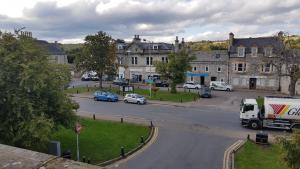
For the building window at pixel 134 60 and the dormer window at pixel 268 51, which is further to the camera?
the building window at pixel 134 60

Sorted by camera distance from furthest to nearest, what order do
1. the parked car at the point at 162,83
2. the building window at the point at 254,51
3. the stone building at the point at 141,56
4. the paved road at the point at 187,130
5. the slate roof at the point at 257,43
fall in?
the stone building at the point at 141,56
the parked car at the point at 162,83
the building window at the point at 254,51
the slate roof at the point at 257,43
the paved road at the point at 187,130

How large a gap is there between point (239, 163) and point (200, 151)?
3.42 meters

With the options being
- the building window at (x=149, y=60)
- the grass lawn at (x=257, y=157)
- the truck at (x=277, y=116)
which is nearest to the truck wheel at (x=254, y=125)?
the truck at (x=277, y=116)

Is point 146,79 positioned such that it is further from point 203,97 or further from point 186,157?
point 186,157

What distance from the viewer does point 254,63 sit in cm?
5975

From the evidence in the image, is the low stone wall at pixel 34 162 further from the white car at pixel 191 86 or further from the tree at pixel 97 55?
the white car at pixel 191 86

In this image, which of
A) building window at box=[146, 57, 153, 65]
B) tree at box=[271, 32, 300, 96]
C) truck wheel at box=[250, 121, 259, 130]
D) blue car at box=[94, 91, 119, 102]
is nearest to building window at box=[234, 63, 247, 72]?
tree at box=[271, 32, 300, 96]

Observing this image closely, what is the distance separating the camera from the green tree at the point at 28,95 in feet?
58.0

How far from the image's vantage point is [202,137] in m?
26.7

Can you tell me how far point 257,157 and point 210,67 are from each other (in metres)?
43.6

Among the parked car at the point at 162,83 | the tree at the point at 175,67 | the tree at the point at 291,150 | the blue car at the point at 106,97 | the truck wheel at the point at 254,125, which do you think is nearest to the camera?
the tree at the point at 291,150

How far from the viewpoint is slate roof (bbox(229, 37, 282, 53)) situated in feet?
194

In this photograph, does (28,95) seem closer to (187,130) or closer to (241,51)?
(187,130)

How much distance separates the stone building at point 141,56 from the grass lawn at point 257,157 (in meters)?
44.4
